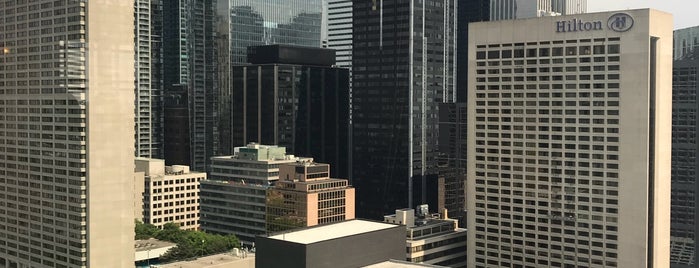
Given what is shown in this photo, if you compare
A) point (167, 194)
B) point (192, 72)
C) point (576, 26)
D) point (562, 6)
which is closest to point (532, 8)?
point (562, 6)

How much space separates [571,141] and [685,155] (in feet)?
90.5

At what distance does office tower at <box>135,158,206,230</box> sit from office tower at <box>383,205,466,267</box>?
80.6ft

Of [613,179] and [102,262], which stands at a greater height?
[613,179]

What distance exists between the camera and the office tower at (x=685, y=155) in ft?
221

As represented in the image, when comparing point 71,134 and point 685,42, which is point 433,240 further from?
point 685,42

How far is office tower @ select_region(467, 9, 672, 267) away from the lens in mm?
42688

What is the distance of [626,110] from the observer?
141ft

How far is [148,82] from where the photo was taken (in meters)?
91.8

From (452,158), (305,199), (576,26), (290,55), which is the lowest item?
(305,199)

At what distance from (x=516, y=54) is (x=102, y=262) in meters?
25.1

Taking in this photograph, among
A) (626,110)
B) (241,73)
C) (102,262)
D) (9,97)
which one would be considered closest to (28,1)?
(9,97)

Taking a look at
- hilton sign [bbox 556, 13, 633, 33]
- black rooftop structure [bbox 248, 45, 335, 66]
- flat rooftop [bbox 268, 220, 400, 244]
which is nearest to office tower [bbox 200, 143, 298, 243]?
black rooftop structure [bbox 248, 45, 335, 66]

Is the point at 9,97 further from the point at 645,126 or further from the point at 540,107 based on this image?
the point at 645,126

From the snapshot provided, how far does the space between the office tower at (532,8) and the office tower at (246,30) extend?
23654mm
